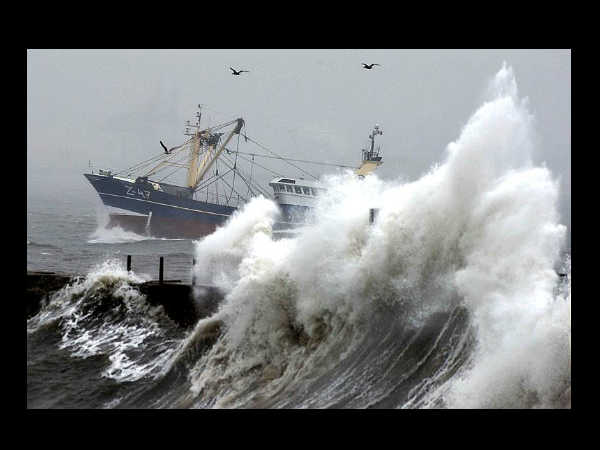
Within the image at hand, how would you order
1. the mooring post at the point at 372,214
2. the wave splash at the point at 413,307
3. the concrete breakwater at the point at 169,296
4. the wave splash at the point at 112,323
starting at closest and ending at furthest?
the wave splash at the point at 413,307 < the mooring post at the point at 372,214 < the wave splash at the point at 112,323 < the concrete breakwater at the point at 169,296

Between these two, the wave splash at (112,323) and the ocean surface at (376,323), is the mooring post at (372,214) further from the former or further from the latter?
the wave splash at (112,323)

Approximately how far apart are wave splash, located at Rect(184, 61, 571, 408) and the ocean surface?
0.09 feet

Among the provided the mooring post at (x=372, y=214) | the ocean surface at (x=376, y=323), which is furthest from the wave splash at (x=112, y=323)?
the mooring post at (x=372, y=214)

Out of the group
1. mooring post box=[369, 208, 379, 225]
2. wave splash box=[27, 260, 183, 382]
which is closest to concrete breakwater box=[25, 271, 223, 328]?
wave splash box=[27, 260, 183, 382]

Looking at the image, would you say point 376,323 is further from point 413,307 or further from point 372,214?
point 372,214

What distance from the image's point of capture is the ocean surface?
6855 mm

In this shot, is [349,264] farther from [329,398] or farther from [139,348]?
[139,348]

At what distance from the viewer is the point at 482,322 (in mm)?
7551

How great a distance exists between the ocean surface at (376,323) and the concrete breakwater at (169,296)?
0.96ft

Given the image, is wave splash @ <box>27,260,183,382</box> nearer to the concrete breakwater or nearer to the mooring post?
the concrete breakwater

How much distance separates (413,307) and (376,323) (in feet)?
2.35

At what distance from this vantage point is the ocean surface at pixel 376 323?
22.5 ft

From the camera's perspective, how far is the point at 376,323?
905cm

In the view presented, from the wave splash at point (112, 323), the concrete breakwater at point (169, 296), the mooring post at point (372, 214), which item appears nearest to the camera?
the mooring post at point (372, 214)
